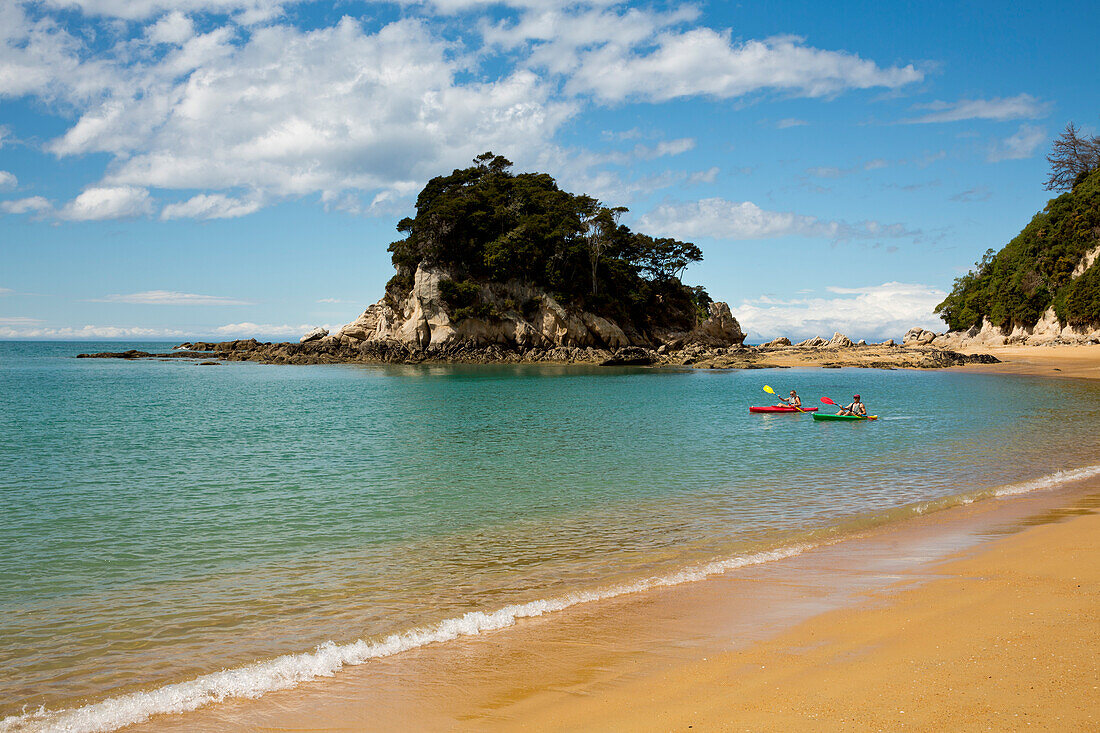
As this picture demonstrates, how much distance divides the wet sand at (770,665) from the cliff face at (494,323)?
64.3m

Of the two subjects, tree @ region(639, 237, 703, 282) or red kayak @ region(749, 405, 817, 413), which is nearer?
red kayak @ region(749, 405, 817, 413)

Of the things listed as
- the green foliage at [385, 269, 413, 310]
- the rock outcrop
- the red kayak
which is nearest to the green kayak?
the red kayak

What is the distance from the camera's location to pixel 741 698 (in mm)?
4645

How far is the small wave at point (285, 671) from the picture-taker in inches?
194

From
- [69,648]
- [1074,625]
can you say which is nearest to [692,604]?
[1074,625]

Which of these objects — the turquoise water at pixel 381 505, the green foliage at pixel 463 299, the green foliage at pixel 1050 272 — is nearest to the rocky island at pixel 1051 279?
the green foliage at pixel 1050 272

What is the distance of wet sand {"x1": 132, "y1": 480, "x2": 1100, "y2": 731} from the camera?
440cm

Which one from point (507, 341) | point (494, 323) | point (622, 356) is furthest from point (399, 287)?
point (622, 356)

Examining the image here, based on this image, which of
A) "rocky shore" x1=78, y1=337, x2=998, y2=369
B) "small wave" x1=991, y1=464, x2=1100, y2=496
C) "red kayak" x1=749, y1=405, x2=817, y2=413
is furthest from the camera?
"rocky shore" x1=78, y1=337, x2=998, y2=369

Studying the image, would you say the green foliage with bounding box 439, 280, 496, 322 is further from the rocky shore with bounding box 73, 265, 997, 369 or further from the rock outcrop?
the rock outcrop

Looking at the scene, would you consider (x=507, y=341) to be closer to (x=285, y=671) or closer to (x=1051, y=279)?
(x=1051, y=279)

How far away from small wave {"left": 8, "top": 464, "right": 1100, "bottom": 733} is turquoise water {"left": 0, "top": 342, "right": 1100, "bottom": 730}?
0.08 m

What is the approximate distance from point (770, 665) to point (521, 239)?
2668 inches

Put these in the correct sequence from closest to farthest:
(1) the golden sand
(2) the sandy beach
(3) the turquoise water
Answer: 1. (1) the golden sand
2. (3) the turquoise water
3. (2) the sandy beach
